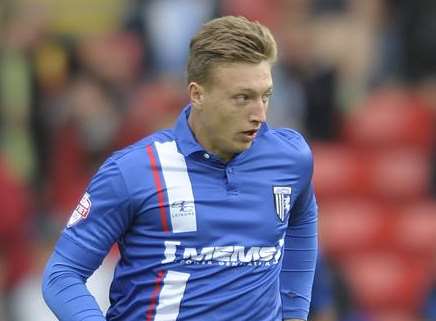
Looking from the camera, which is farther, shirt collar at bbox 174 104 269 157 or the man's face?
shirt collar at bbox 174 104 269 157

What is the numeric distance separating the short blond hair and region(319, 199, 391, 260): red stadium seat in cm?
625

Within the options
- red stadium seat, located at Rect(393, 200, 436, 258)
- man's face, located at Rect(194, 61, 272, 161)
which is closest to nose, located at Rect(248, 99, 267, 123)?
man's face, located at Rect(194, 61, 272, 161)

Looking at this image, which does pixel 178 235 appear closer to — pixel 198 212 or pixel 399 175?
pixel 198 212

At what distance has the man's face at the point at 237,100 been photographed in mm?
4996

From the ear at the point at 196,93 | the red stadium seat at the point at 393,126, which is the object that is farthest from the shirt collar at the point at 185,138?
the red stadium seat at the point at 393,126

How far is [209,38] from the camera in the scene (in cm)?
498

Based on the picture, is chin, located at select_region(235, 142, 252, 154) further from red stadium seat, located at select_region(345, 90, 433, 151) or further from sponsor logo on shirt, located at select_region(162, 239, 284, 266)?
red stadium seat, located at select_region(345, 90, 433, 151)

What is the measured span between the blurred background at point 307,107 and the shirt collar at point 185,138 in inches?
203

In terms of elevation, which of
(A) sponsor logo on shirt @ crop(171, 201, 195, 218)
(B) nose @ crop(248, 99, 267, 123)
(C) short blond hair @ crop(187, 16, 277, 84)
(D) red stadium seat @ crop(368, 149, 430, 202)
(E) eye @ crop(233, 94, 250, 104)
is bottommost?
(D) red stadium seat @ crop(368, 149, 430, 202)

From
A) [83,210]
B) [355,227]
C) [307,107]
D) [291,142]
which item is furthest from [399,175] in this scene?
[83,210]

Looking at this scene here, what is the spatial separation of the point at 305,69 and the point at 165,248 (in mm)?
6884

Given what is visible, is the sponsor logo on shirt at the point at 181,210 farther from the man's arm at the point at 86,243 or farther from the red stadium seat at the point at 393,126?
the red stadium seat at the point at 393,126

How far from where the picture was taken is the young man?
16.3ft

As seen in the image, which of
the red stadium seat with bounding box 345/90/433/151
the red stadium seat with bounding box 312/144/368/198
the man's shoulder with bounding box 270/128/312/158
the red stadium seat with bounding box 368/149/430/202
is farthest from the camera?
the red stadium seat with bounding box 345/90/433/151
